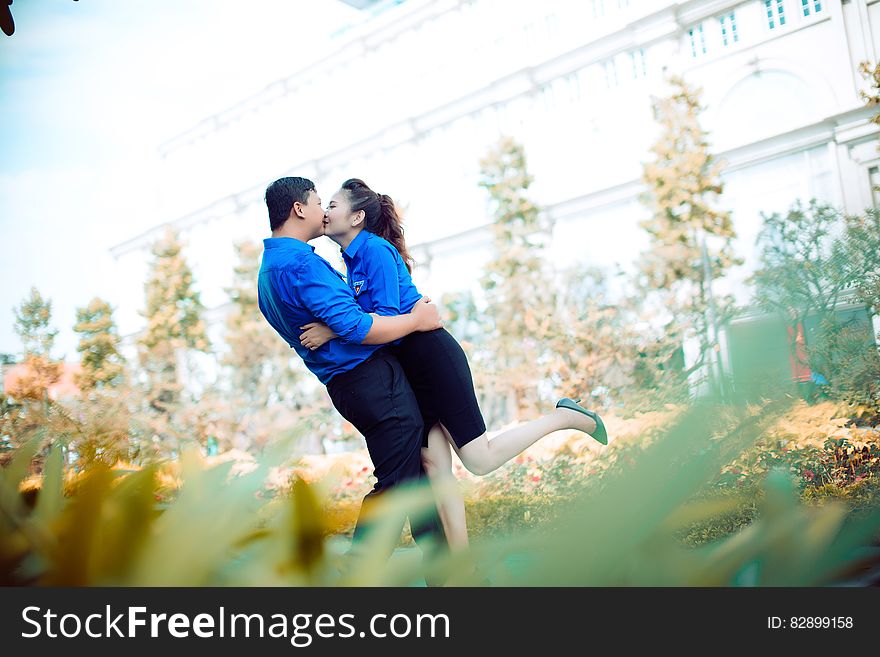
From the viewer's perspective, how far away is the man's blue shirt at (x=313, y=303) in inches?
69.2

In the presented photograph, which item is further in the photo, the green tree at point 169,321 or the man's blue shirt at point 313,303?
the green tree at point 169,321

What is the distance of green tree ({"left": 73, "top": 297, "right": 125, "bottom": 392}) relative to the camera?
742 centimetres

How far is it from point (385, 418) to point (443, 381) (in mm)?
191

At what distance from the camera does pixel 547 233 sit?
7258 millimetres

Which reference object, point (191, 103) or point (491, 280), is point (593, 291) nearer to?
point (491, 280)

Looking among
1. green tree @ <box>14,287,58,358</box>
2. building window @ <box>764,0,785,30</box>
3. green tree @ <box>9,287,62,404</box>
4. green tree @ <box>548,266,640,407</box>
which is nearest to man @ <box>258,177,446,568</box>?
green tree @ <box>548,266,640,407</box>

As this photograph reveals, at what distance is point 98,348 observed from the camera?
7.52m

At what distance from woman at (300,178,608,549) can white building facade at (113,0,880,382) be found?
4273mm

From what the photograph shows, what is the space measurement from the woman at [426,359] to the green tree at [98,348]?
616cm

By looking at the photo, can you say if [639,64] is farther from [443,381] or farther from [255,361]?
[443,381]

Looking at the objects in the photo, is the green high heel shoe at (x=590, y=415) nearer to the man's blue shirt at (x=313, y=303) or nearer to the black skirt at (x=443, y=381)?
the black skirt at (x=443, y=381)
